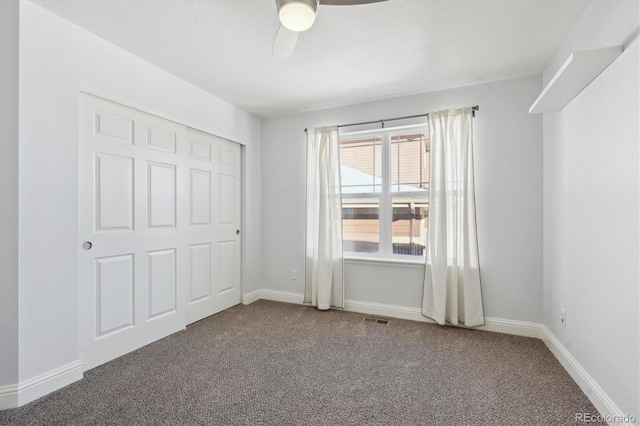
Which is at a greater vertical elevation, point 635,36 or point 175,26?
point 175,26

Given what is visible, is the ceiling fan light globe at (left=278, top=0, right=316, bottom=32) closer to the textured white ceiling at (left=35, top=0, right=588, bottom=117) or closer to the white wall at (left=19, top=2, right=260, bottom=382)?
the textured white ceiling at (left=35, top=0, right=588, bottom=117)

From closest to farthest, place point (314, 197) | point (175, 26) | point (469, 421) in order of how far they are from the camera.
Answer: point (469, 421) → point (175, 26) → point (314, 197)

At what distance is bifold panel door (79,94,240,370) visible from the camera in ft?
7.37

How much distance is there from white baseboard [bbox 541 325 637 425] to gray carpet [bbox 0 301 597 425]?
0.05 meters

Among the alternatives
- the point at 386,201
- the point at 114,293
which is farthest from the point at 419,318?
the point at 114,293

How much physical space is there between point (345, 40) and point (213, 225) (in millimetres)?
2325

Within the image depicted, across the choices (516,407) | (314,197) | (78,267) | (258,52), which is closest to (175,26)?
(258,52)

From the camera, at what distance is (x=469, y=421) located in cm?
167

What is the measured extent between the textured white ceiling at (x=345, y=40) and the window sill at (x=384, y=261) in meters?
1.83

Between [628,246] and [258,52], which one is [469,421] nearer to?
[628,246]

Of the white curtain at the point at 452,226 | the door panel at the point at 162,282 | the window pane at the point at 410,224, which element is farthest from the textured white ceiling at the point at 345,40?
the door panel at the point at 162,282

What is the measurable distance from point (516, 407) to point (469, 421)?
1.18ft

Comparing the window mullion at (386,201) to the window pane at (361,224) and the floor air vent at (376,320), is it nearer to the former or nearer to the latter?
the window pane at (361,224)
